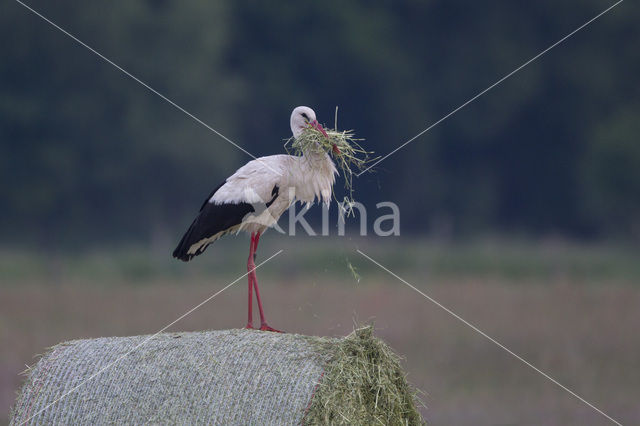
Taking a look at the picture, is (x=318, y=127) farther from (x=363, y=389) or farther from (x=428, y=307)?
(x=428, y=307)

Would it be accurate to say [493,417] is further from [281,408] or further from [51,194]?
[51,194]

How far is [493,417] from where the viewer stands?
11.2 meters

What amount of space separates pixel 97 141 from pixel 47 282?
8861 mm

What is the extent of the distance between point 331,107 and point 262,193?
22.1 meters

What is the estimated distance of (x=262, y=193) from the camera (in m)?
7.47

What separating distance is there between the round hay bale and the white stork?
96 centimetres

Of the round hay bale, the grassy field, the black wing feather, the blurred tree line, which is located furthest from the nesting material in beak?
Result: the blurred tree line

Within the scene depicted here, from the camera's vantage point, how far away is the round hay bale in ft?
20.1

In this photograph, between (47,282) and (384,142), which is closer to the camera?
(47,282)

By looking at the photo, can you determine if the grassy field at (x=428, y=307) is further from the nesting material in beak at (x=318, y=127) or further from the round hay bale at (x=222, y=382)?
the round hay bale at (x=222, y=382)

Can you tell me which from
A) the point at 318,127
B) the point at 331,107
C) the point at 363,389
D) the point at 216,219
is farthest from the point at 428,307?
the point at 331,107

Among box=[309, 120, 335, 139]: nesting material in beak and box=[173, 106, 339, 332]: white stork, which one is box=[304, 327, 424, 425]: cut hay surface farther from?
box=[309, 120, 335, 139]: nesting material in beak

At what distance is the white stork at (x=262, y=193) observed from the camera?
24.6 feet

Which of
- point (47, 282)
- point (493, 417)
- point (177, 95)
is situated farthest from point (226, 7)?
point (493, 417)
